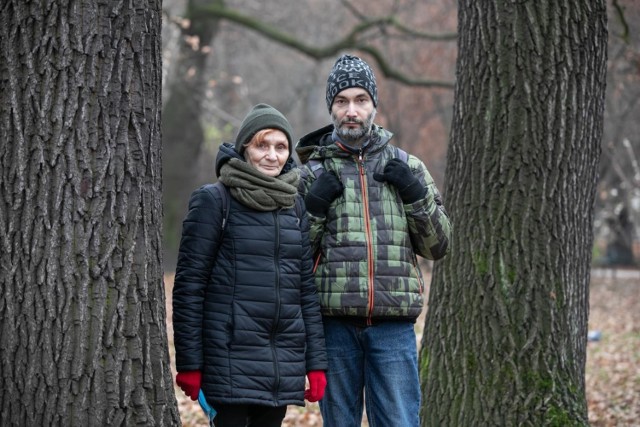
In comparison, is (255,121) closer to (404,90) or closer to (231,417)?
(231,417)

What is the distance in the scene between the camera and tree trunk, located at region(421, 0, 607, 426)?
5.14 meters

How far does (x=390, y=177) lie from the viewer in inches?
159

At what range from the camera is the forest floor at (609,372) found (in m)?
7.14

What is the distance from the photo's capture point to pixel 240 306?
3.67 m

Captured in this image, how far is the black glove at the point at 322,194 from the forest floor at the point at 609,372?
337 centimetres

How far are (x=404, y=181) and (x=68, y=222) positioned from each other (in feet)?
5.02

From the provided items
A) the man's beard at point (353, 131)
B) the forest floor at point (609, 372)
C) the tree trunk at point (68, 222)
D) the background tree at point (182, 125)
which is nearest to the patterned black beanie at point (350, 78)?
the man's beard at point (353, 131)

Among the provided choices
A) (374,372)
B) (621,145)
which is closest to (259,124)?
(374,372)

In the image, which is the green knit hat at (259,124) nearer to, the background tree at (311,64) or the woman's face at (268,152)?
the woman's face at (268,152)

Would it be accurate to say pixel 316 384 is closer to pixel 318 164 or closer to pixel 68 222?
pixel 318 164

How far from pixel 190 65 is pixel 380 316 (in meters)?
15.2

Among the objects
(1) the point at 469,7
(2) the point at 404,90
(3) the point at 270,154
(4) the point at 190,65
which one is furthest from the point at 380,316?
(2) the point at 404,90

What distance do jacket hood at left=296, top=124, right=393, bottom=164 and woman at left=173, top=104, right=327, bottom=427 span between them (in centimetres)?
43

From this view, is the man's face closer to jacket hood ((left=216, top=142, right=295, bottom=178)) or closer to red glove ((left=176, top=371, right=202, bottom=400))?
jacket hood ((left=216, top=142, right=295, bottom=178))
